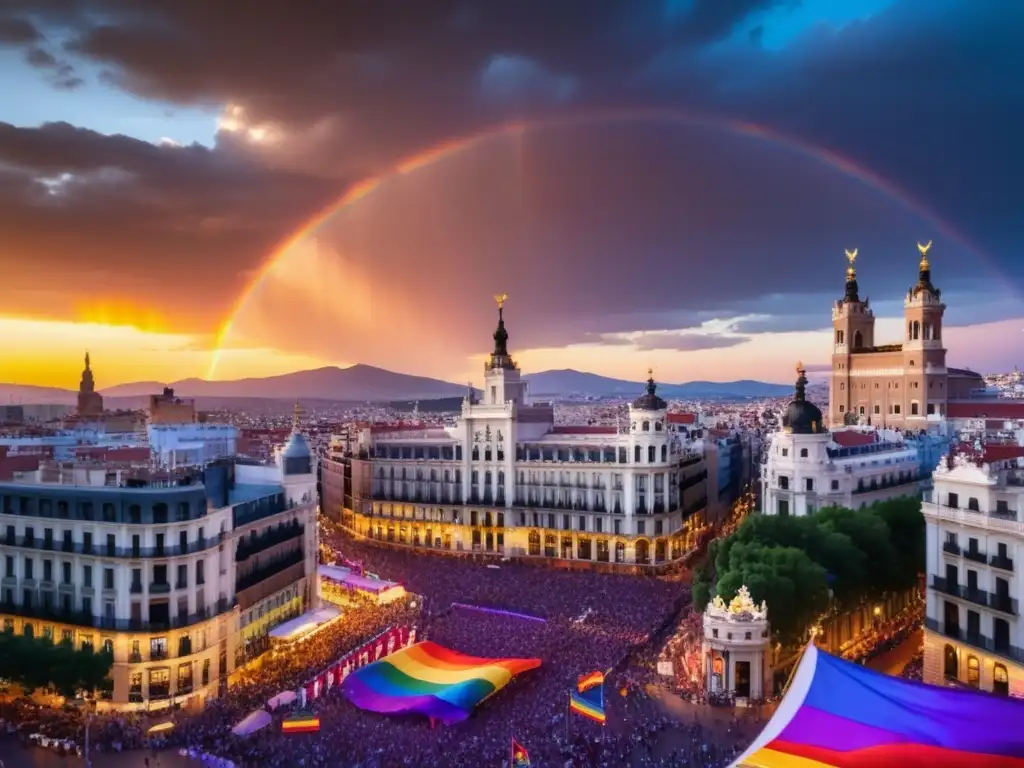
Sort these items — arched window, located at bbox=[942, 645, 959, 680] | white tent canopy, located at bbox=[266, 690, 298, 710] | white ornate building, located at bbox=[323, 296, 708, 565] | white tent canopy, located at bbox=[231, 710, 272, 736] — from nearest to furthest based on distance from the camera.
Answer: white tent canopy, located at bbox=[231, 710, 272, 736]
white tent canopy, located at bbox=[266, 690, 298, 710]
arched window, located at bbox=[942, 645, 959, 680]
white ornate building, located at bbox=[323, 296, 708, 565]

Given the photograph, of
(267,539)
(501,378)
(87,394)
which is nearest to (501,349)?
(501,378)

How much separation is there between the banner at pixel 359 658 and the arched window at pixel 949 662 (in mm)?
27297

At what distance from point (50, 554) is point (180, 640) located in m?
8.26

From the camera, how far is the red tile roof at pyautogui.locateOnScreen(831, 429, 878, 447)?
7662cm

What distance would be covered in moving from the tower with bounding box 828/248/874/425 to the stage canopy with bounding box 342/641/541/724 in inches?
3094

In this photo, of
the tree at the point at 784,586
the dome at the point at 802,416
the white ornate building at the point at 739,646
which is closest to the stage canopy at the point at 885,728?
the white ornate building at the point at 739,646

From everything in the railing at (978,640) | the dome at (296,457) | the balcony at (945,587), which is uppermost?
the dome at (296,457)

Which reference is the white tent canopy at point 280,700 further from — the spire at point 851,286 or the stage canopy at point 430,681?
the spire at point 851,286

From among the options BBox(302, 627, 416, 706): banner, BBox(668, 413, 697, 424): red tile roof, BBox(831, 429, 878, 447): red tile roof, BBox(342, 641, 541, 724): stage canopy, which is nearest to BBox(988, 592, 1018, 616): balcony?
BBox(342, 641, 541, 724): stage canopy

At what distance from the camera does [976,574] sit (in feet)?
132

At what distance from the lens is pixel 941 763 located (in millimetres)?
24875

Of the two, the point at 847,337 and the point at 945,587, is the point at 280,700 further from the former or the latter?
the point at 847,337

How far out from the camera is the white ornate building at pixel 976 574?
3822cm

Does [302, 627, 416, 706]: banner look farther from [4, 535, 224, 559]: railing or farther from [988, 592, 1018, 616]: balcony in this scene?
[988, 592, 1018, 616]: balcony
